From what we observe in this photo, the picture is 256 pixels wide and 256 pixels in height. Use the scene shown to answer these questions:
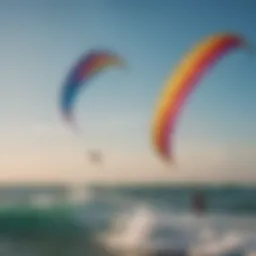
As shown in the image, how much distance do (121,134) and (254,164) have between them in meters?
0.29

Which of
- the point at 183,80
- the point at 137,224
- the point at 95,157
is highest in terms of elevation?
the point at 183,80

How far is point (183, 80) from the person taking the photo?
3.57 feet

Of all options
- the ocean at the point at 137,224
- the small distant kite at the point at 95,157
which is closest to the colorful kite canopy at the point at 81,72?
the small distant kite at the point at 95,157

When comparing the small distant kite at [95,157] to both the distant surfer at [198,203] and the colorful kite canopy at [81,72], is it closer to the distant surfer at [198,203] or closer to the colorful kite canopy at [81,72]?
the colorful kite canopy at [81,72]

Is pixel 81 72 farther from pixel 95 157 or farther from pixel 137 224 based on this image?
pixel 137 224

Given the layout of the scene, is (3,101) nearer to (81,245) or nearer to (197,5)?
(81,245)

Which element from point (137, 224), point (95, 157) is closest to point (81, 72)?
point (95, 157)

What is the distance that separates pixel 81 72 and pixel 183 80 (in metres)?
0.22

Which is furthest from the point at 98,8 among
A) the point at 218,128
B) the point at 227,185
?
the point at 227,185

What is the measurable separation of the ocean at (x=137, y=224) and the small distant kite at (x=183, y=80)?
4.3 inches

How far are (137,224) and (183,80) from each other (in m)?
0.32

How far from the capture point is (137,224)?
3.56ft

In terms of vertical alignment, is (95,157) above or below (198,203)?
above

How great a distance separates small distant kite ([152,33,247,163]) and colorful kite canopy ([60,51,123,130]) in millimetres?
131
